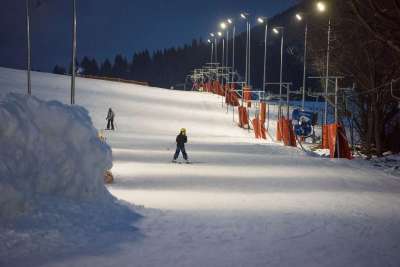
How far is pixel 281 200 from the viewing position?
13406 mm

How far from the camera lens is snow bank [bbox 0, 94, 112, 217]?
30.1 ft

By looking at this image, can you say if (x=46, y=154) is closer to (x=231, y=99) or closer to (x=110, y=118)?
(x=110, y=118)

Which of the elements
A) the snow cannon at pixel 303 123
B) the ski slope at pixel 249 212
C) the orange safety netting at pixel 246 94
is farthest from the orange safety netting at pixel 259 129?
the orange safety netting at pixel 246 94

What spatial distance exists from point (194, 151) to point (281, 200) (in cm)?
1554

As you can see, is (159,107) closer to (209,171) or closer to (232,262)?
(209,171)

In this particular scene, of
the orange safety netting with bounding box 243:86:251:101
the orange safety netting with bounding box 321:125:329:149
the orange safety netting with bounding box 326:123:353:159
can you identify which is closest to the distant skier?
the orange safety netting with bounding box 243:86:251:101

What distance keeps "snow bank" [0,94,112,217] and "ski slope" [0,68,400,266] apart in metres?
1.03

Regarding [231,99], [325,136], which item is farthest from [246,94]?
[325,136]

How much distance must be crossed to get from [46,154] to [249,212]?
13.0ft

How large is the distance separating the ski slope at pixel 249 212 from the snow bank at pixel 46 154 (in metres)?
1.03

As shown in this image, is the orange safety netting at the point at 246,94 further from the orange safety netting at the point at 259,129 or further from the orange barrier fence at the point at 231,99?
the orange safety netting at the point at 259,129

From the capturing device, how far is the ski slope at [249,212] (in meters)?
8.08

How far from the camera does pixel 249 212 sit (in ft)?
38.4

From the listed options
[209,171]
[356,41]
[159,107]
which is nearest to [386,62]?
[356,41]
